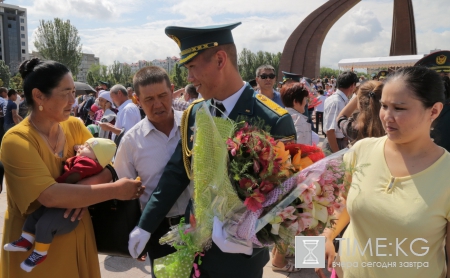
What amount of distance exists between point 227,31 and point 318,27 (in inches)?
942

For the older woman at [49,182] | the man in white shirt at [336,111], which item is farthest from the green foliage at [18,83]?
the man in white shirt at [336,111]

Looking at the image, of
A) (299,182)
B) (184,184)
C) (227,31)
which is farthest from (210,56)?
(299,182)

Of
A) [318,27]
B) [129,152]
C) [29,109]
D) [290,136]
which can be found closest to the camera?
[290,136]

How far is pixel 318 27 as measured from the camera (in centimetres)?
2372

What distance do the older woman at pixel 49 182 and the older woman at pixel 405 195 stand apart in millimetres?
1286

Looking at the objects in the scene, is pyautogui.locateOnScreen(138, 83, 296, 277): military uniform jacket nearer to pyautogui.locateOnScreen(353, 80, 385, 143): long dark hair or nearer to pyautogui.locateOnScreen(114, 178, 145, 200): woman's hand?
pyautogui.locateOnScreen(114, 178, 145, 200): woman's hand

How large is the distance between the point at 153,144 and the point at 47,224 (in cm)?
80

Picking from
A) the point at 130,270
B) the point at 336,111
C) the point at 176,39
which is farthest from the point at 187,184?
the point at 336,111

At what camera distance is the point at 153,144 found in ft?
7.51

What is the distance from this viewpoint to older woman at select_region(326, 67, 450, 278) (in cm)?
147

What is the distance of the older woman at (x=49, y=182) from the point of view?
5.92ft

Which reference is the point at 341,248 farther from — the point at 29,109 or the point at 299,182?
the point at 29,109

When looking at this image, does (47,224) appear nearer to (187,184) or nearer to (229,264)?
(187,184)

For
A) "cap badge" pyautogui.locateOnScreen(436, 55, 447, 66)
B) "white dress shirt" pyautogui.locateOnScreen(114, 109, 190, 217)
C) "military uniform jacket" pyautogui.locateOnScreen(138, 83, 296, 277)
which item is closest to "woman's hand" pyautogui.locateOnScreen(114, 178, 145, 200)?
"military uniform jacket" pyautogui.locateOnScreen(138, 83, 296, 277)
